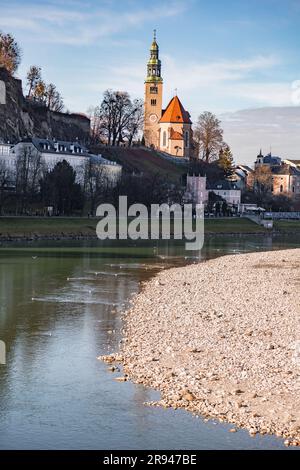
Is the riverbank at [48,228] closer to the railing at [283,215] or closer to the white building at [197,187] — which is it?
the railing at [283,215]

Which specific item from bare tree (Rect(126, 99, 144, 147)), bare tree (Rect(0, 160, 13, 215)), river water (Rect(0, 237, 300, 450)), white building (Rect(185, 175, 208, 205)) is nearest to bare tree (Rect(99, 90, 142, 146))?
bare tree (Rect(126, 99, 144, 147))

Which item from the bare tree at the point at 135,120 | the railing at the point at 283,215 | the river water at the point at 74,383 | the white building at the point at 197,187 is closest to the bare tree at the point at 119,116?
the bare tree at the point at 135,120

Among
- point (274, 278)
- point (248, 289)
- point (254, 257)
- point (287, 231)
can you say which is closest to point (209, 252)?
point (254, 257)

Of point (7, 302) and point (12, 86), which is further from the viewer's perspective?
point (12, 86)

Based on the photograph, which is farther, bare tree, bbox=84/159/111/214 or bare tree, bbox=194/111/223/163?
bare tree, bbox=194/111/223/163

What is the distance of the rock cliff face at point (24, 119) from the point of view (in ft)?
287

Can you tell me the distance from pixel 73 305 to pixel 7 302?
2408mm

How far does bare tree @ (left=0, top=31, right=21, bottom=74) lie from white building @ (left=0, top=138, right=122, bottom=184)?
13326 mm

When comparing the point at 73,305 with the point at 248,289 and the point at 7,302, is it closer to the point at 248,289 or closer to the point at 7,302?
the point at 7,302

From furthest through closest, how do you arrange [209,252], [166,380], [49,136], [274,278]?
[49,136] < [209,252] < [274,278] < [166,380]

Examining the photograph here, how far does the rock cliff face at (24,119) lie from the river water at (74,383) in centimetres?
5426

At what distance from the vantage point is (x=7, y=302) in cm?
2738

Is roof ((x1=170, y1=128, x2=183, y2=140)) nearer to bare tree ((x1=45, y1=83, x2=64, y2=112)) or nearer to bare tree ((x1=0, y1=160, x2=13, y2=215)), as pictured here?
bare tree ((x1=45, y1=83, x2=64, y2=112))

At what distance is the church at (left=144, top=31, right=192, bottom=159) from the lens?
124188 mm
